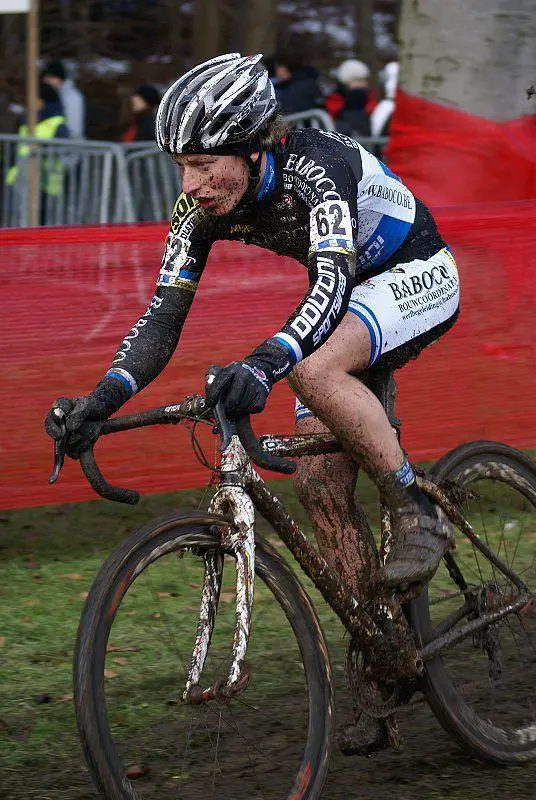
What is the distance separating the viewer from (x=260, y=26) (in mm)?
22547

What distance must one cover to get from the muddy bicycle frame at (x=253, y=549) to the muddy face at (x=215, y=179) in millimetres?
642

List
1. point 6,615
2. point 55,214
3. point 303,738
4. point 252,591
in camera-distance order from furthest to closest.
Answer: point 55,214, point 6,615, point 303,738, point 252,591

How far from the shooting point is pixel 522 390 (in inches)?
323

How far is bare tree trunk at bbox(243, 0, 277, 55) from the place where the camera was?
22406 mm

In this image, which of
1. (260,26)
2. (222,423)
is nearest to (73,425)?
(222,423)

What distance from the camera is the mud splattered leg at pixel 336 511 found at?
14.8 feet

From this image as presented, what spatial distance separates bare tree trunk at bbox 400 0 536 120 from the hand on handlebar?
6.47 metres

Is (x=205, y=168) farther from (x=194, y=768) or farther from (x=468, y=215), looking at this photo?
(x=468, y=215)

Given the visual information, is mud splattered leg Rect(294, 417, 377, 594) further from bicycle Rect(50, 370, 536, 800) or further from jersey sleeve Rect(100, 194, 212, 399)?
jersey sleeve Rect(100, 194, 212, 399)

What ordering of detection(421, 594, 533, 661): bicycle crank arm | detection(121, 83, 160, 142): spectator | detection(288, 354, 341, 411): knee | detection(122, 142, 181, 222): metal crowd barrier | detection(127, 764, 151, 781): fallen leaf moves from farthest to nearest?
1. detection(121, 83, 160, 142): spectator
2. detection(122, 142, 181, 222): metal crowd barrier
3. detection(421, 594, 533, 661): bicycle crank arm
4. detection(288, 354, 341, 411): knee
5. detection(127, 764, 151, 781): fallen leaf

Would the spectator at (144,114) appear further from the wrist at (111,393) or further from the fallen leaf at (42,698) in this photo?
the wrist at (111,393)

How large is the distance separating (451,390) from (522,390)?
0.45m

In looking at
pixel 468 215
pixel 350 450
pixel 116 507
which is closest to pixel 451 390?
pixel 468 215

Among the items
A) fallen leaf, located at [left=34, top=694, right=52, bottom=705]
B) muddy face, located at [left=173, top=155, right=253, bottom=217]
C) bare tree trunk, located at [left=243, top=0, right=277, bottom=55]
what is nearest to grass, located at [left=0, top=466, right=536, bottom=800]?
fallen leaf, located at [left=34, top=694, right=52, bottom=705]
